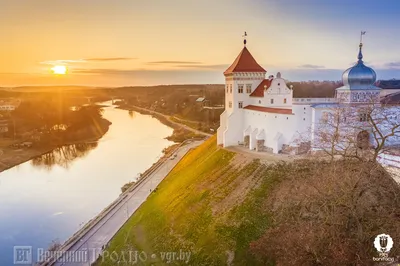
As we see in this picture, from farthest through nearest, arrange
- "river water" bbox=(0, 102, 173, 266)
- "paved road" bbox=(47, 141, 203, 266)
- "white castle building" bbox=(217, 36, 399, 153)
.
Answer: "river water" bbox=(0, 102, 173, 266) < "white castle building" bbox=(217, 36, 399, 153) < "paved road" bbox=(47, 141, 203, 266)

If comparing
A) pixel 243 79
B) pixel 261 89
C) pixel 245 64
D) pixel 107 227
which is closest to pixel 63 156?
pixel 107 227

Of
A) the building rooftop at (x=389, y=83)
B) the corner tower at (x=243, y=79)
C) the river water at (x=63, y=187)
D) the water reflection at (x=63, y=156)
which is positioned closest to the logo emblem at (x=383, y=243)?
the corner tower at (x=243, y=79)

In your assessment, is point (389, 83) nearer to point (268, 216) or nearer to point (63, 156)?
point (268, 216)

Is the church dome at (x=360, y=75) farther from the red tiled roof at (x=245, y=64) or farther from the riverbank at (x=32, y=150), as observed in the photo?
the riverbank at (x=32, y=150)

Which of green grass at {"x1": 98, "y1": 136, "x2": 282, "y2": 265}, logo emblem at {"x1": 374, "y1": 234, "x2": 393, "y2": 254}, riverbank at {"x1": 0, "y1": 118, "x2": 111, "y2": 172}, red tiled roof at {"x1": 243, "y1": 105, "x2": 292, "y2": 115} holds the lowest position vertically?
riverbank at {"x1": 0, "y1": 118, "x2": 111, "y2": 172}

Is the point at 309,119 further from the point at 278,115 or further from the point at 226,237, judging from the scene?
the point at 226,237

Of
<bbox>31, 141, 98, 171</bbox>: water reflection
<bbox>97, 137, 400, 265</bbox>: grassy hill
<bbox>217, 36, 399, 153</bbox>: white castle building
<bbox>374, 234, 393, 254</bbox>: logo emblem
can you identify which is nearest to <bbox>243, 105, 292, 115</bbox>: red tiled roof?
<bbox>217, 36, 399, 153</bbox>: white castle building

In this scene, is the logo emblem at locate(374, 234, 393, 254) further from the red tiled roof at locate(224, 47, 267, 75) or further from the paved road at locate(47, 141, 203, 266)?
the red tiled roof at locate(224, 47, 267, 75)
